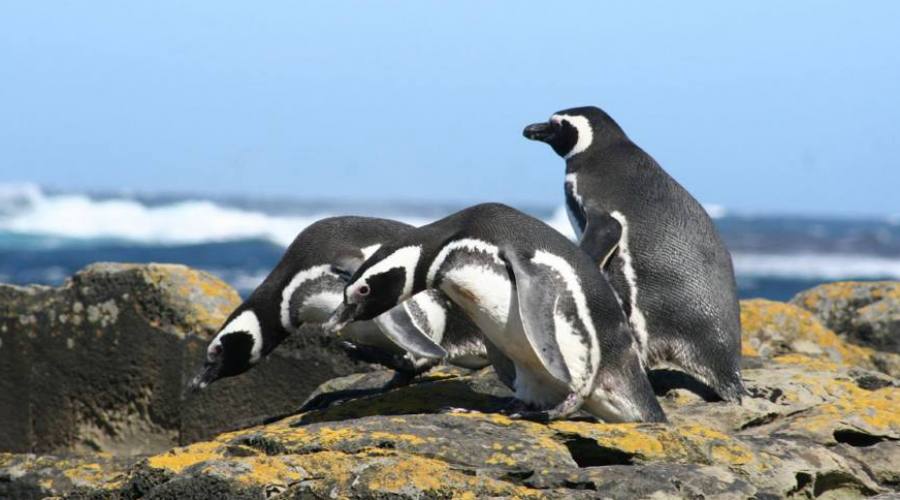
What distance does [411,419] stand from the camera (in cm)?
479

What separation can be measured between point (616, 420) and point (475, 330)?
1538 millimetres

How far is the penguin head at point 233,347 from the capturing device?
6.59m

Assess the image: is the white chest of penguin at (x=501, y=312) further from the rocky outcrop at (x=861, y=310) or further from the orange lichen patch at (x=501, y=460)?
the rocky outcrop at (x=861, y=310)

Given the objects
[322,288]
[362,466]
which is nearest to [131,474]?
[362,466]

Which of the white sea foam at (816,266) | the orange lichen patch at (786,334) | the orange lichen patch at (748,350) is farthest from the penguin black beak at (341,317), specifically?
the white sea foam at (816,266)

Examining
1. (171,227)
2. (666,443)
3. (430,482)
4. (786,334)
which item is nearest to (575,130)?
(786,334)

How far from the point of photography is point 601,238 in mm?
6457

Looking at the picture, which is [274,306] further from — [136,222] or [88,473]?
[136,222]

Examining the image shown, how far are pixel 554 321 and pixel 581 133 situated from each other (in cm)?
247

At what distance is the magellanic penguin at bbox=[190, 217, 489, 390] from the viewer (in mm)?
6535

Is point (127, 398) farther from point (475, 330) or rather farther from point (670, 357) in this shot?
point (670, 357)

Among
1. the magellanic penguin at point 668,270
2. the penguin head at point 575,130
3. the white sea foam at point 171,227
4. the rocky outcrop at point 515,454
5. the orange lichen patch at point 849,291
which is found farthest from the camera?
the white sea foam at point 171,227

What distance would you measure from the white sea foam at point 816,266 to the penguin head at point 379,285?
33.6 meters

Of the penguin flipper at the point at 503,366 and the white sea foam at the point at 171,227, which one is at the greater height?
the white sea foam at the point at 171,227
